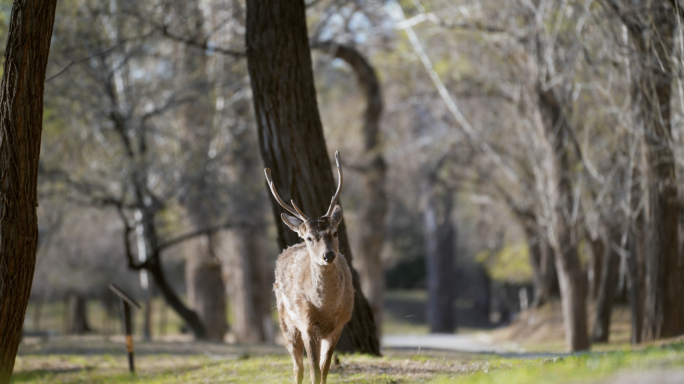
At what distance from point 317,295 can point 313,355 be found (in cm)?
48

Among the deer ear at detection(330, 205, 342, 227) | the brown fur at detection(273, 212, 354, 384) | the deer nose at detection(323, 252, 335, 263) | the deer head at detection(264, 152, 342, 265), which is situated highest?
the deer ear at detection(330, 205, 342, 227)

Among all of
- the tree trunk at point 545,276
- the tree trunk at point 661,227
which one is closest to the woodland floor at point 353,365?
the tree trunk at point 661,227

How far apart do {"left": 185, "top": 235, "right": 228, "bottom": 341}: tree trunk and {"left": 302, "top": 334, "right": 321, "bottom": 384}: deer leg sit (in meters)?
14.2

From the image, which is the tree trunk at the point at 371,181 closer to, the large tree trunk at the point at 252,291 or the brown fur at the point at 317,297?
the large tree trunk at the point at 252,291

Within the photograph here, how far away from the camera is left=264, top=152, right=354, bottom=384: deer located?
605 centimetres

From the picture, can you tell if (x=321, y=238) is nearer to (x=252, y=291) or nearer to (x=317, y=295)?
(x=317, y=295)

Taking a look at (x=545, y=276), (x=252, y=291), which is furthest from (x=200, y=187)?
(x=545, y=276)

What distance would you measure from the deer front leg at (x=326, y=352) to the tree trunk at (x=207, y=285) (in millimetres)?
14121

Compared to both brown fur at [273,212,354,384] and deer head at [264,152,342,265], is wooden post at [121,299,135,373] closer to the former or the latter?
brown fur at [273,212,354,384]

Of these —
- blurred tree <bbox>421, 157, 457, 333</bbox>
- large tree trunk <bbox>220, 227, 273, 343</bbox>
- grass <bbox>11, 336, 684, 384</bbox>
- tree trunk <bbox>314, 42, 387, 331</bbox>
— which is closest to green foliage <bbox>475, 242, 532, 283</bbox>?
blurred tree <bbox>421, 157, 457, 333</bbox>

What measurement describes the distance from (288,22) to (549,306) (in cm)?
1684

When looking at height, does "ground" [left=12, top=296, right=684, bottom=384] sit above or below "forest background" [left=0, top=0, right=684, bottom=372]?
below

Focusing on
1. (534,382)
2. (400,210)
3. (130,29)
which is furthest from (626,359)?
(400,210)

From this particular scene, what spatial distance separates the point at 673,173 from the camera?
11664 millimetres
